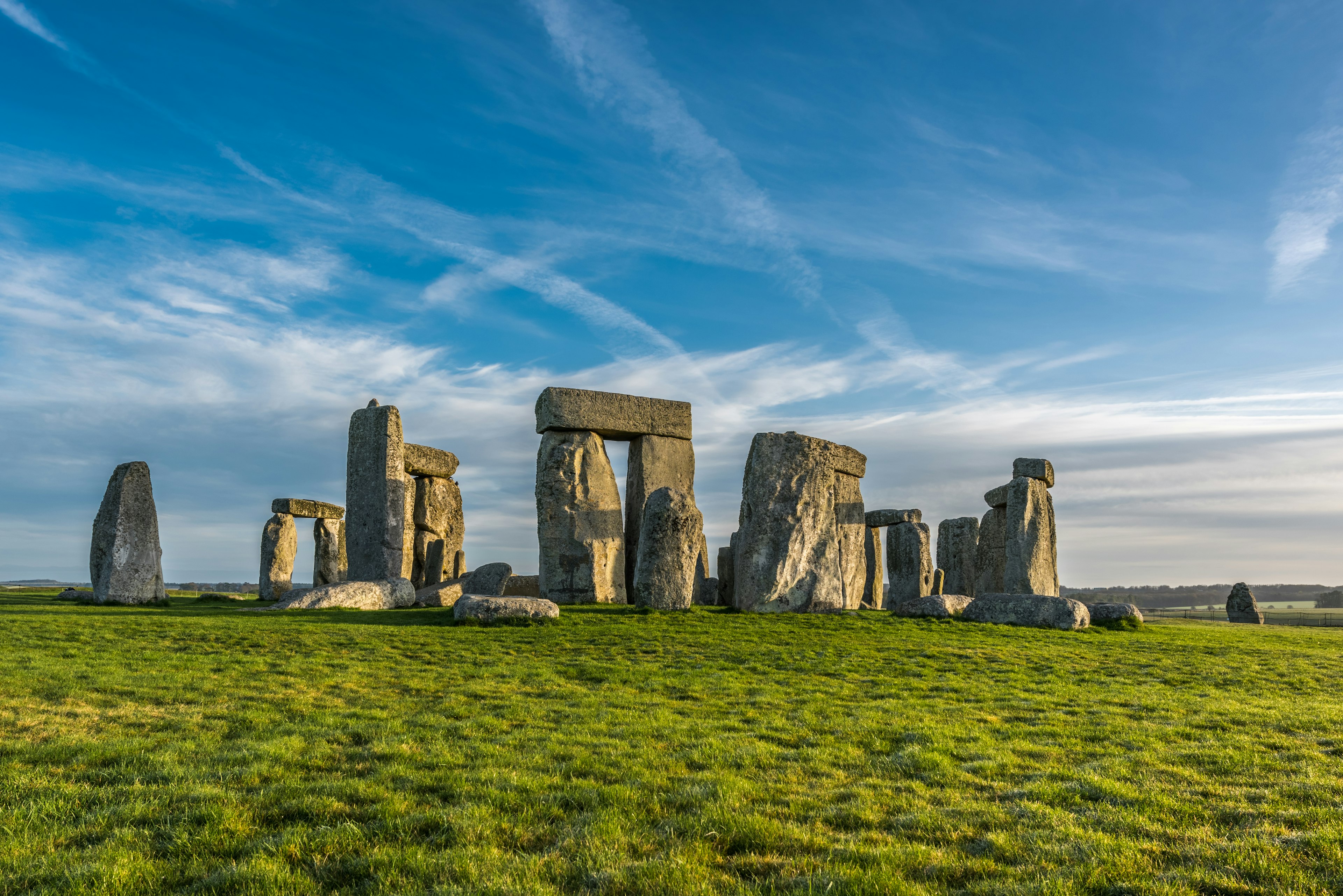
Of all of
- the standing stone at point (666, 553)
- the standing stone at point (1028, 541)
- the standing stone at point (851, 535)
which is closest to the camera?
the standing stone at point (666, 553)

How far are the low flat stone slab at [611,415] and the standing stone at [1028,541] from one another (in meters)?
7.88

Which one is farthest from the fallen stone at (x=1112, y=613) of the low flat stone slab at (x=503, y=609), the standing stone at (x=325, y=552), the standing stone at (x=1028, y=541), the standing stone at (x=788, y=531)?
the standing stone at (x=325, y=552)

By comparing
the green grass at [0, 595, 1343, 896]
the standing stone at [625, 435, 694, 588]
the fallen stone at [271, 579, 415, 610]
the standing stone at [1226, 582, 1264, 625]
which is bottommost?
the standing stone at [1226, 582, 1264, 625]

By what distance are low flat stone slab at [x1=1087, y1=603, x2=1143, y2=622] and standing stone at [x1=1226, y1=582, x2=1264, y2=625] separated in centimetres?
1481

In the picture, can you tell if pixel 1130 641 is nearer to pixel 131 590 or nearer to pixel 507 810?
pixel 507 810

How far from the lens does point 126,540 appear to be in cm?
1733

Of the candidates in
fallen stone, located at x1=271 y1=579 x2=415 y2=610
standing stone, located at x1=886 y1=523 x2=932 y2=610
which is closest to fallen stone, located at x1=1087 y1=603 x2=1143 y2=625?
standing stone, located at x1=886 y1=523 x2=932 y2=610

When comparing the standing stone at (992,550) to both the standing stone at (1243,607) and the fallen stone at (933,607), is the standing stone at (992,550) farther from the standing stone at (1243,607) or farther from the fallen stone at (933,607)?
the standing stone at (1243,607)

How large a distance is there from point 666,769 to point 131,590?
645 inches

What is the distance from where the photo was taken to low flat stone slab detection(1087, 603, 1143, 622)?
18.2 m

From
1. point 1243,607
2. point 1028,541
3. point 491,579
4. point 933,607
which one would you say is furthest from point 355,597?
point 1243,607

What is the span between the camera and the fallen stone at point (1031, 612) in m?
16.6

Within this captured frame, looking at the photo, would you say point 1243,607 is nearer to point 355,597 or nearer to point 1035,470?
point 1035,470

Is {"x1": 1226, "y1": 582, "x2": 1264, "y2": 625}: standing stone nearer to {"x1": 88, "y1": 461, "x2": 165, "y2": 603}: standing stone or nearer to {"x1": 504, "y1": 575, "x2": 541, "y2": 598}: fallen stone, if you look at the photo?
{"x1": 504, "y1": 575, "x2": 541, "y2": 598}: fallen stone
